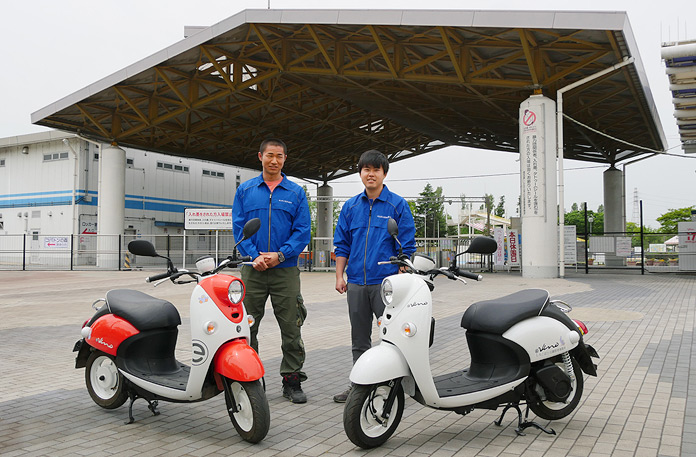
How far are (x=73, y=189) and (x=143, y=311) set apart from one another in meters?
29.4

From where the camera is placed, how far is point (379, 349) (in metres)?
3.38

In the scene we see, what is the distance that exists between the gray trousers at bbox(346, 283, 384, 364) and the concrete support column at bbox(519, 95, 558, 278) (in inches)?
553

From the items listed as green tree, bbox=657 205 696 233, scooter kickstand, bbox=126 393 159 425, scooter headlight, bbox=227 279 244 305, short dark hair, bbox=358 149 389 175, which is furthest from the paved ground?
green tree, bbox=657 205 696 233

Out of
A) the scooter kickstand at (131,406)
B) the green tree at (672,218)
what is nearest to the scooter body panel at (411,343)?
the scooter kickstand at (131,406)

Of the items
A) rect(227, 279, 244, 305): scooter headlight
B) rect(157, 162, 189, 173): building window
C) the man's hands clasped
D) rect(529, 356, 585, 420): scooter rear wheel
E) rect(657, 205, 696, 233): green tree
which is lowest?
rect(529, 356, 585, 420): scooter rear wheel

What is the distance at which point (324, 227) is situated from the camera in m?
38.9

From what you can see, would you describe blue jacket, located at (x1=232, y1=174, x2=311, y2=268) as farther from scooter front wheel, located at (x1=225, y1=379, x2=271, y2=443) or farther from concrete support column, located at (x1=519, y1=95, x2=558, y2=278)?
concrete support column, located at (x1=519, y1=95, x2=558, y2=278)

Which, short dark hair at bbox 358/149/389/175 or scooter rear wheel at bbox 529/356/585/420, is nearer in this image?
scooter rear wheel at bbox 529/356/585/420

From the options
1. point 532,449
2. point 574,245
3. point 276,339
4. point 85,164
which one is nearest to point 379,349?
point 532,449

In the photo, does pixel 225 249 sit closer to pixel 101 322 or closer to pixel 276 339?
pixel 276 339

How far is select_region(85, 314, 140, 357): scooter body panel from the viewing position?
3.94m

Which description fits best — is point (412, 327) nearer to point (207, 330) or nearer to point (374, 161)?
point (207, 330)

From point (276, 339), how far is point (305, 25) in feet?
43.3

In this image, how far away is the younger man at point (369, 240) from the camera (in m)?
4.24
